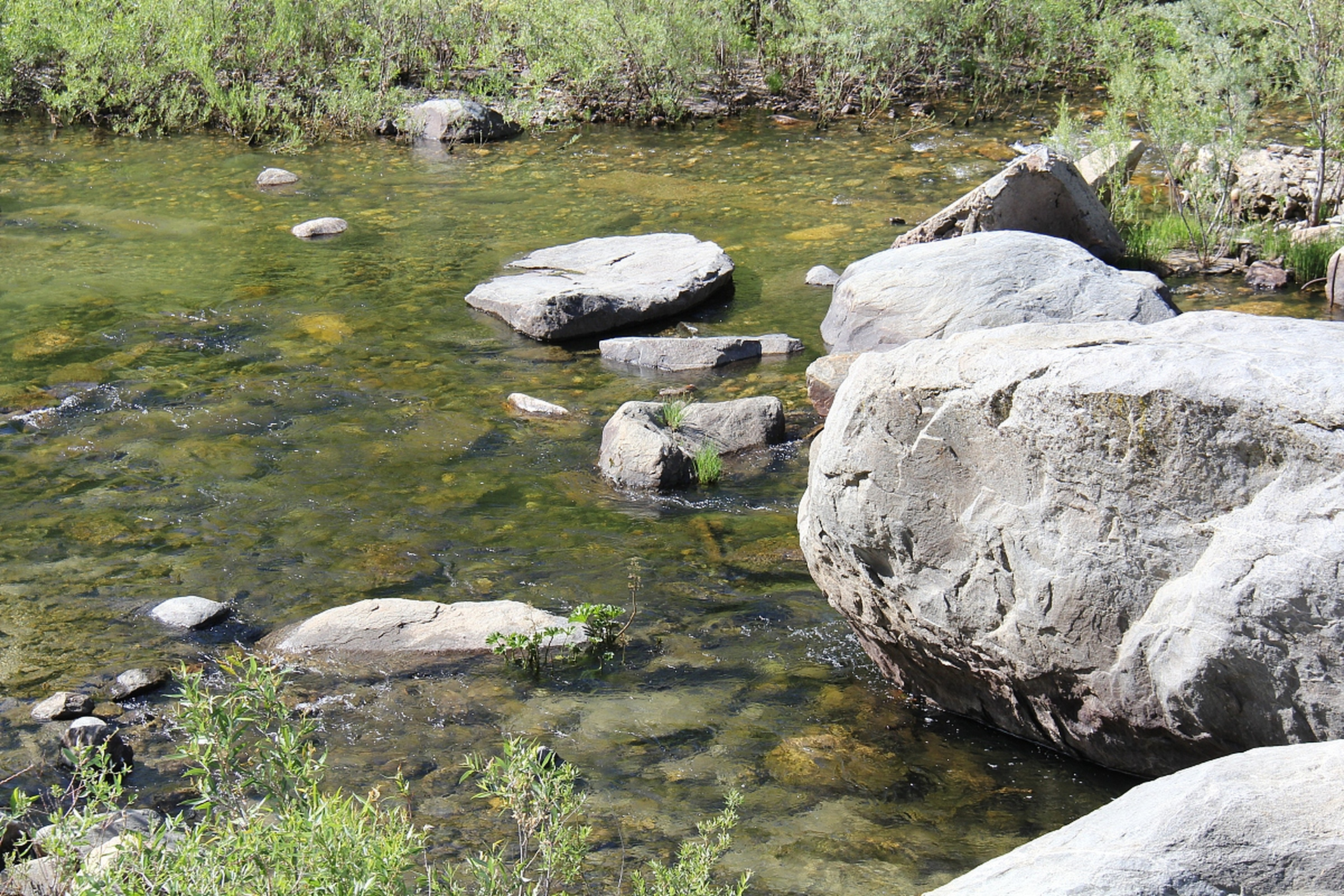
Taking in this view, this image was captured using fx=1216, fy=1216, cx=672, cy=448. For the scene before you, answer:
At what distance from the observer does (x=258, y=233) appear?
10.7 metres

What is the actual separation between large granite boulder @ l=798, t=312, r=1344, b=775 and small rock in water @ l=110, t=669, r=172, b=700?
2.51m

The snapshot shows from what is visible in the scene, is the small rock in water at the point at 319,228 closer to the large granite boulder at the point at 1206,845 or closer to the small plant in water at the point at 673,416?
the small plant in water at the point at 673,416

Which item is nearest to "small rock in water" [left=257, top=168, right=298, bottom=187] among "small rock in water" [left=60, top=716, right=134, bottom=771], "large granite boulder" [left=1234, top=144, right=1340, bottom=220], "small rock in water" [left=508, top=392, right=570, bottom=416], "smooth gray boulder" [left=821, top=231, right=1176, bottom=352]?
"small rock in water" [left=508, top=392, right=570, bottom=416]

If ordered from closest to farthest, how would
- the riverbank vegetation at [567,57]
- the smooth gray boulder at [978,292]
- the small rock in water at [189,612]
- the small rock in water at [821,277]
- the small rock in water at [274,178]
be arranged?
the small rock in water at [189,612]
the smooth gray boulder at [978,292]
the small rock in water at [821,277]
the small rock in water at [274,178]
the riverbank vegetation at [567,57]

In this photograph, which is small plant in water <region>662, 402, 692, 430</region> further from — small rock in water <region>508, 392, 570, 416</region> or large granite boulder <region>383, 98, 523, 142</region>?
large granite boulder <region>383, 98, 523, 142</region>

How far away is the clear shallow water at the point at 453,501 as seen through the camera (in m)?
3.89

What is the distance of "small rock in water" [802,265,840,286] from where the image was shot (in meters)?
9.22

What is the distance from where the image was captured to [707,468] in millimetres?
6273

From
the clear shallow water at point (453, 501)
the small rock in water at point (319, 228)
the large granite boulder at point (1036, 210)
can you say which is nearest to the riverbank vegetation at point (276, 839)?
the clear shallow water at point (453, 501)

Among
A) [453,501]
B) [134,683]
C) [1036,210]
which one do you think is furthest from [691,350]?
[134,683]

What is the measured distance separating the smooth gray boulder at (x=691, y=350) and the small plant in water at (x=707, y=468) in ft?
5.17

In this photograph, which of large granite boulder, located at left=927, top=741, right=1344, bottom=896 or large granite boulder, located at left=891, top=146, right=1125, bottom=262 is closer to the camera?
large granite boulder, located at left=927, top=741, right=1344, bottom=896

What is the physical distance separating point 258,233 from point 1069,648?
8888 millimetres

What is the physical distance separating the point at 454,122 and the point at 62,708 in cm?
1054
